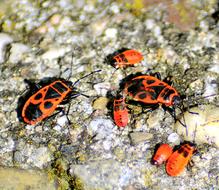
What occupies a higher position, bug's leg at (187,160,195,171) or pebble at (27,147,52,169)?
pebble at (27,147,52,169)

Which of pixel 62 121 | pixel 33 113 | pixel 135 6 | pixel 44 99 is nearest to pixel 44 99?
pixel 44 99

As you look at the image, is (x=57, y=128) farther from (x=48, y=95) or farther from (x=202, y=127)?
(x=202, y=127)

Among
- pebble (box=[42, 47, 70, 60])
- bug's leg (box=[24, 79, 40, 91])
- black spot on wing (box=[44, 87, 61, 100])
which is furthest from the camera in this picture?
pebble (box=[42, 47, 70, 60])

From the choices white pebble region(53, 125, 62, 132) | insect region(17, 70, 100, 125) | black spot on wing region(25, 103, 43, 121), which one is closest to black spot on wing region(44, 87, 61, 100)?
insect region(17, 70, 100, 125)

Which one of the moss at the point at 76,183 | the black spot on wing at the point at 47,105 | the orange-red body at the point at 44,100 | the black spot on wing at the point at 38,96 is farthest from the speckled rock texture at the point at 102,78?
the black spot on wing at the point at 38,96

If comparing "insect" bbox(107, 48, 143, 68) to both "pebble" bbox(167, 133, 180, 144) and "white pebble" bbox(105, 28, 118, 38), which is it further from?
"pebble" bbox(167, 133, 180, 144)

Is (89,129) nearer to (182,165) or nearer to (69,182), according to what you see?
(69,182)
